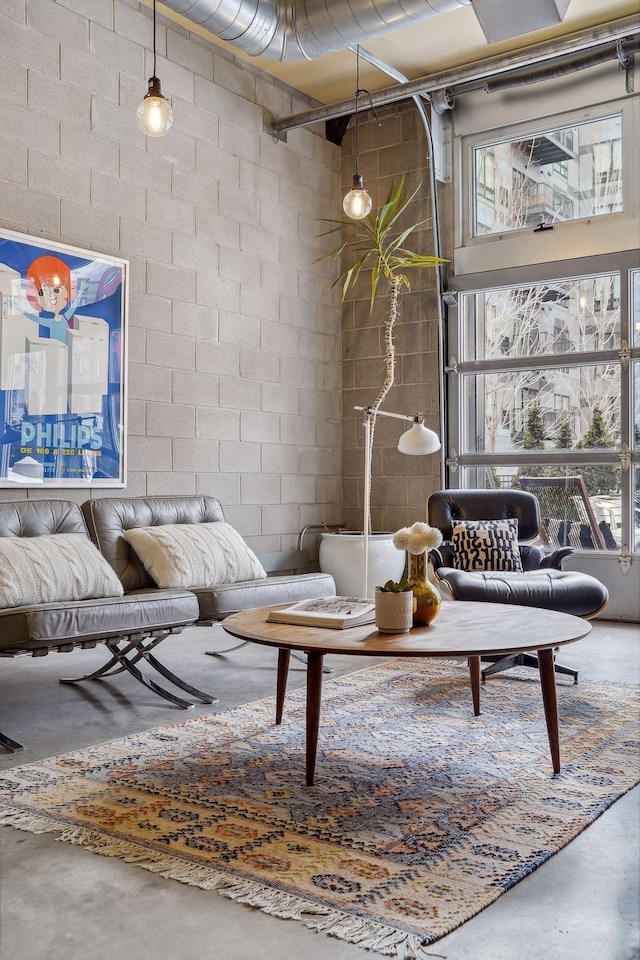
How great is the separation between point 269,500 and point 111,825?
3690mm

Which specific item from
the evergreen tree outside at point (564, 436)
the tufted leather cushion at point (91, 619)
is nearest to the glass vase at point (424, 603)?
the tufted leather cushion at point (91, 619)

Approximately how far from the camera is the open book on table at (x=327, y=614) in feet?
9.14

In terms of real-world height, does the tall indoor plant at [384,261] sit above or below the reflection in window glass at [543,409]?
above

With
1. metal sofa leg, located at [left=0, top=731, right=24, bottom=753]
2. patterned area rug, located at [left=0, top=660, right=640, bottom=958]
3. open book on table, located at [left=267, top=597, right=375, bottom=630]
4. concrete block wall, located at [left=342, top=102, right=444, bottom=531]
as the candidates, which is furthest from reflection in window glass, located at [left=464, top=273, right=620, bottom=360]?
metal sofa leg, located at [left=0, top=731, right=24, bottom=753]

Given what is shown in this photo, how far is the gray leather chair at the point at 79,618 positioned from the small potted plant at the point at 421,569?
1.01 meters

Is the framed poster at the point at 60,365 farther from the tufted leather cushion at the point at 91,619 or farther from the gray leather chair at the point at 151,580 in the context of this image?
the tufted leather cushion at the point at 91,619

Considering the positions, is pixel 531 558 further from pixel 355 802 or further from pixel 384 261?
pixel 355 802

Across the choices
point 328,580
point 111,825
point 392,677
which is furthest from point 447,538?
point 111,825

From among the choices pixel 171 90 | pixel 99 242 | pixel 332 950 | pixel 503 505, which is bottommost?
pixel 332 950

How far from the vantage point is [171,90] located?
16.8 ft

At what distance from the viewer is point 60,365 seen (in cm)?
443

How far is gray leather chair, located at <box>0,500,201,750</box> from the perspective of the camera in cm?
295

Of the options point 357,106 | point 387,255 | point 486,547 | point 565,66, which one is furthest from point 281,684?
point 565,66

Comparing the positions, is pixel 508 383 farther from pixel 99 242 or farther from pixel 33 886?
pixel 33 886
